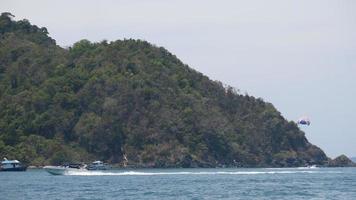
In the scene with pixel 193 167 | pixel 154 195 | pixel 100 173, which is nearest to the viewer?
pixel 154 195

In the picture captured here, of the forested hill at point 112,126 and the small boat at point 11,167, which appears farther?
the forested hill at point 112,126

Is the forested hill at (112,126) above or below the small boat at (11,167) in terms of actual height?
above

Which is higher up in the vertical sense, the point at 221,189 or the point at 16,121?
the point at 16,121

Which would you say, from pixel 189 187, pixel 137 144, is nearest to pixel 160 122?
pixel 137 144

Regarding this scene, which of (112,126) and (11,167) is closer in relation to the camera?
(11,167)

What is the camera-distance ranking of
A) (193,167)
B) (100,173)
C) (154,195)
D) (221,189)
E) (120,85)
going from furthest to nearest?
(120,85) < (193,167) < (100,173) < (221,189) < (154,195)

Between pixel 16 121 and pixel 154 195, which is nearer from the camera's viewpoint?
pixel 154 195

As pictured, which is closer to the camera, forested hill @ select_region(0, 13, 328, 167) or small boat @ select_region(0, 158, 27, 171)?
small boat @ select_region(0, 158, 27, 171)

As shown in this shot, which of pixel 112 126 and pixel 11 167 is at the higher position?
pixel 112 126

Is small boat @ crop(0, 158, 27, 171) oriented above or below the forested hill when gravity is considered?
below

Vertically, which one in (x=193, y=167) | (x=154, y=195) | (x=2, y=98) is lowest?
(x=154, y=195)

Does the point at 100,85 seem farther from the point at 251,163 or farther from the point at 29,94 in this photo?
the point at 251,163

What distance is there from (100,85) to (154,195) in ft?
391

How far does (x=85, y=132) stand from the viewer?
18038 cm
